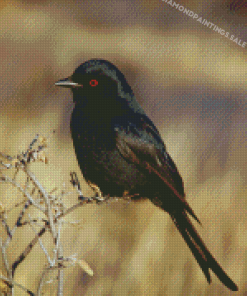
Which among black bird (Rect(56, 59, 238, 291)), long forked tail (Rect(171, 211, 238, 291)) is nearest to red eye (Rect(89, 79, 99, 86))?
black bird (Rect(56, 59, 238, 291))

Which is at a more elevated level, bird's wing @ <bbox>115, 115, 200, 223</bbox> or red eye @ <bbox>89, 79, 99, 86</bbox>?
red eye @ <bbox>89, 79, 99, 86</bbox>

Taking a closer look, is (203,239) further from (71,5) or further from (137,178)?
(71,5)

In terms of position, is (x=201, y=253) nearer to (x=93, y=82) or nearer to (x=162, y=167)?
(x=162, y=167)

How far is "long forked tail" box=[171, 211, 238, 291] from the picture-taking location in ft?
5.00

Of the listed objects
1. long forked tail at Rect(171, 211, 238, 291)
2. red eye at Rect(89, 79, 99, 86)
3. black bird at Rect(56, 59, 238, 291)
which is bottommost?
long forked tail at Rect(171, 211, 238, 291)

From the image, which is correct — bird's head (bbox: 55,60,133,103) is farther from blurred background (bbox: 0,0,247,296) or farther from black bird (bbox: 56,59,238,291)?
blurred background (bbox: 0,0,247,296)

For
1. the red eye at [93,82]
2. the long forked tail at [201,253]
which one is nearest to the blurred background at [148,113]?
the long forked tail at [201,253]

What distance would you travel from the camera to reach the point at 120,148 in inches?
56.7

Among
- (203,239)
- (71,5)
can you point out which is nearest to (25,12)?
(71,5)

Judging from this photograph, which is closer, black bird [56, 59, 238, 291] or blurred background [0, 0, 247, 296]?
black bird [56, 59, 238, 291]

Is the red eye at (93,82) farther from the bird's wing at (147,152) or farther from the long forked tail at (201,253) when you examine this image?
the long forked tail at (201,253)

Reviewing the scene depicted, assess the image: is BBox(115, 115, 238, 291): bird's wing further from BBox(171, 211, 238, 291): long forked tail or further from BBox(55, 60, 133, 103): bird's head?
BBox(55, 60, 133, 103): bird's head

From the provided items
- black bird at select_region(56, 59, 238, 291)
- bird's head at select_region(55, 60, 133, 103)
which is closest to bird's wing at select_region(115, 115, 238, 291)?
black bird at select_region(56, 59, 238, 291)

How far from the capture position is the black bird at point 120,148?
1.44 metres
